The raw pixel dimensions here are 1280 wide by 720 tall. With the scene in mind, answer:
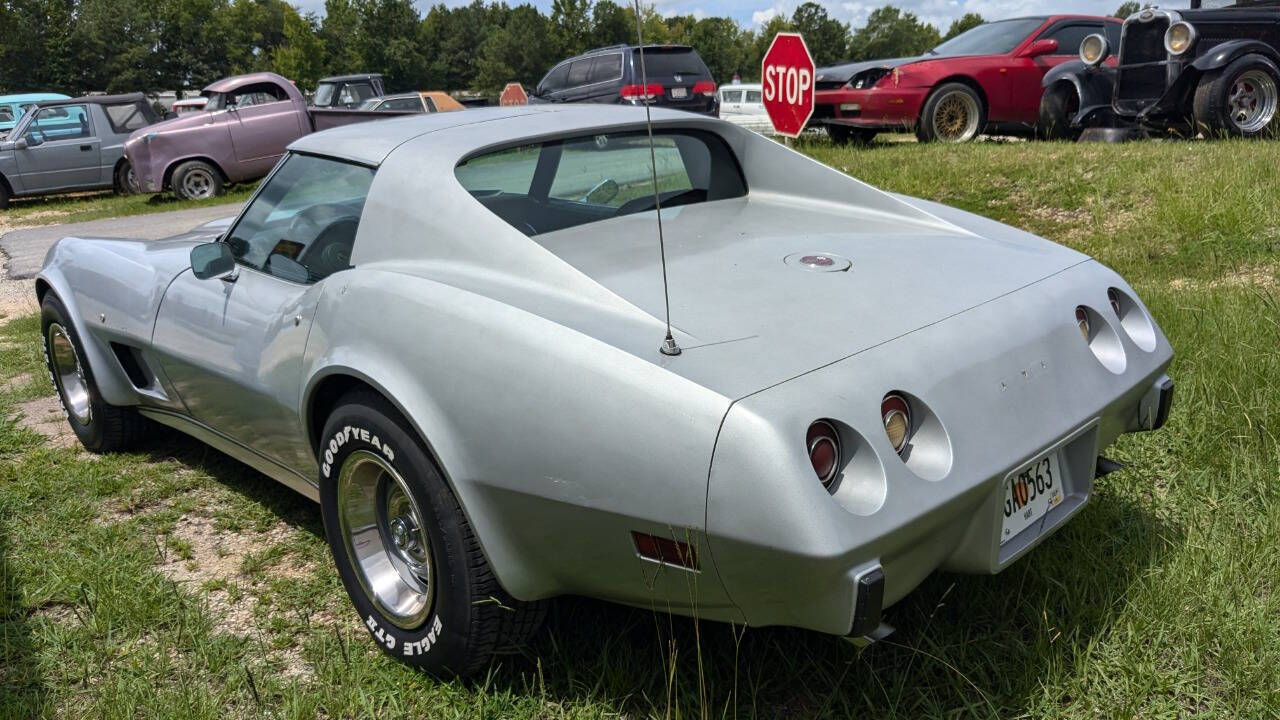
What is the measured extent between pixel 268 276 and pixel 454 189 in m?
0.78

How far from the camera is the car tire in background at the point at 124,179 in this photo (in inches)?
604

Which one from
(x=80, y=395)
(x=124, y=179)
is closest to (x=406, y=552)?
(x=80, y=395)

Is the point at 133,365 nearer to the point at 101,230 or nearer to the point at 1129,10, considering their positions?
the point at 101,230

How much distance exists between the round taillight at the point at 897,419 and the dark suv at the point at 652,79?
12.8m

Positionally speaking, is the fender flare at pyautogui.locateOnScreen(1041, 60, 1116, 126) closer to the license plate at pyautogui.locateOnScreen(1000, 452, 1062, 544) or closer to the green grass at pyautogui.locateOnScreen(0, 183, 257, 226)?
the license plate at pyautogui.locateOnScreen(1000, 452, 1062, 544)

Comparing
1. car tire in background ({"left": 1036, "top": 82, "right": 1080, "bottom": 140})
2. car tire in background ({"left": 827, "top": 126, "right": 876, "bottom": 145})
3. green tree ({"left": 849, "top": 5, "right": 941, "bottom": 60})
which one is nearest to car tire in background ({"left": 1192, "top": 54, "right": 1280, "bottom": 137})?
car tire in background ({"left": 1036, "top": 82, "right": 1080, "bottom": 140})

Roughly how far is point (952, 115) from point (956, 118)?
0.21 ft

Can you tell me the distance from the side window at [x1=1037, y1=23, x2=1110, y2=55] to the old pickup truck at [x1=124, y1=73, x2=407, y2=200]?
8411 millimetres

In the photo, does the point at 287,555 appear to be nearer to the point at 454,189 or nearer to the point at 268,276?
the point at 268,276

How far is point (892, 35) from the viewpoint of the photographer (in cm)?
10162

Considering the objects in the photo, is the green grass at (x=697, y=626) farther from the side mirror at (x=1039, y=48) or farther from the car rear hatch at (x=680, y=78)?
the car rear hatch at (x=680, y=78)

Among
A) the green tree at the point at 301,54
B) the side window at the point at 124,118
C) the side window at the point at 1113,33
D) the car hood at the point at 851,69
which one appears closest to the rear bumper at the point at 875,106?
the car hood at the point at 851,69

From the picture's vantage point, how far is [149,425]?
3980 mm

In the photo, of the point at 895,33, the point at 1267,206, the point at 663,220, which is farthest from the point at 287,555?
the point at 895,33
